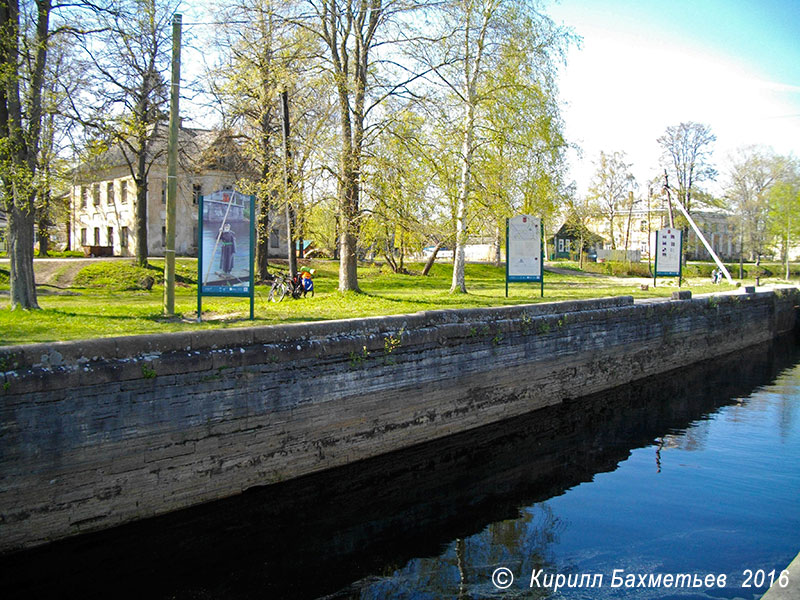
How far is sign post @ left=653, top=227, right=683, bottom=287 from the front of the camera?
103ft

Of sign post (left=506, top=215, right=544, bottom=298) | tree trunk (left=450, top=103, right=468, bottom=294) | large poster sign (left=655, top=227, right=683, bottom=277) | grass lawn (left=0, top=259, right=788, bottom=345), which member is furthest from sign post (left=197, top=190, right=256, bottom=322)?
large poster sign (left=655, top=227, right=683, bottom=277)

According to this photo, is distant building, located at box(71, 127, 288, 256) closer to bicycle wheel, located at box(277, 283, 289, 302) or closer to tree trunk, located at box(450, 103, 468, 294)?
bicycle wheel, located at box(277, 283, 289, 302)

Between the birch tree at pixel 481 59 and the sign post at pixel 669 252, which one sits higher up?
the birch tree at pixel 481 59

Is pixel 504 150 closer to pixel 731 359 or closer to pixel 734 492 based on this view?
pixel 731 359

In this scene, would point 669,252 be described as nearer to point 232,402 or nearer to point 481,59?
point 481,59

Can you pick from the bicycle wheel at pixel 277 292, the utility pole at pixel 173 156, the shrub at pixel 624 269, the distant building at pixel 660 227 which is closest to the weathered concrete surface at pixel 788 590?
the utility pole at pixel 173 156

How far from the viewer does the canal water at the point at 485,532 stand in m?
7.15

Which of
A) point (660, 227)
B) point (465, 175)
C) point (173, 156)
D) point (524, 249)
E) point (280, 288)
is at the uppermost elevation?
point (660, 227)

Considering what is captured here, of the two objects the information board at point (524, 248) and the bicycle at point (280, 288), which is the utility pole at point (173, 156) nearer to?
the bicycle at point (280, 288)

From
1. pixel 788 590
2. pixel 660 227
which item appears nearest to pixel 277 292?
pixel 788 590

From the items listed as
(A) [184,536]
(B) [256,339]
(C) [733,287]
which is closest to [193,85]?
(B) [256,339]

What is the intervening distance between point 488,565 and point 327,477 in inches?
122

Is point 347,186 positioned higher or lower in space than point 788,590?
higher

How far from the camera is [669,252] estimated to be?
31609mm
